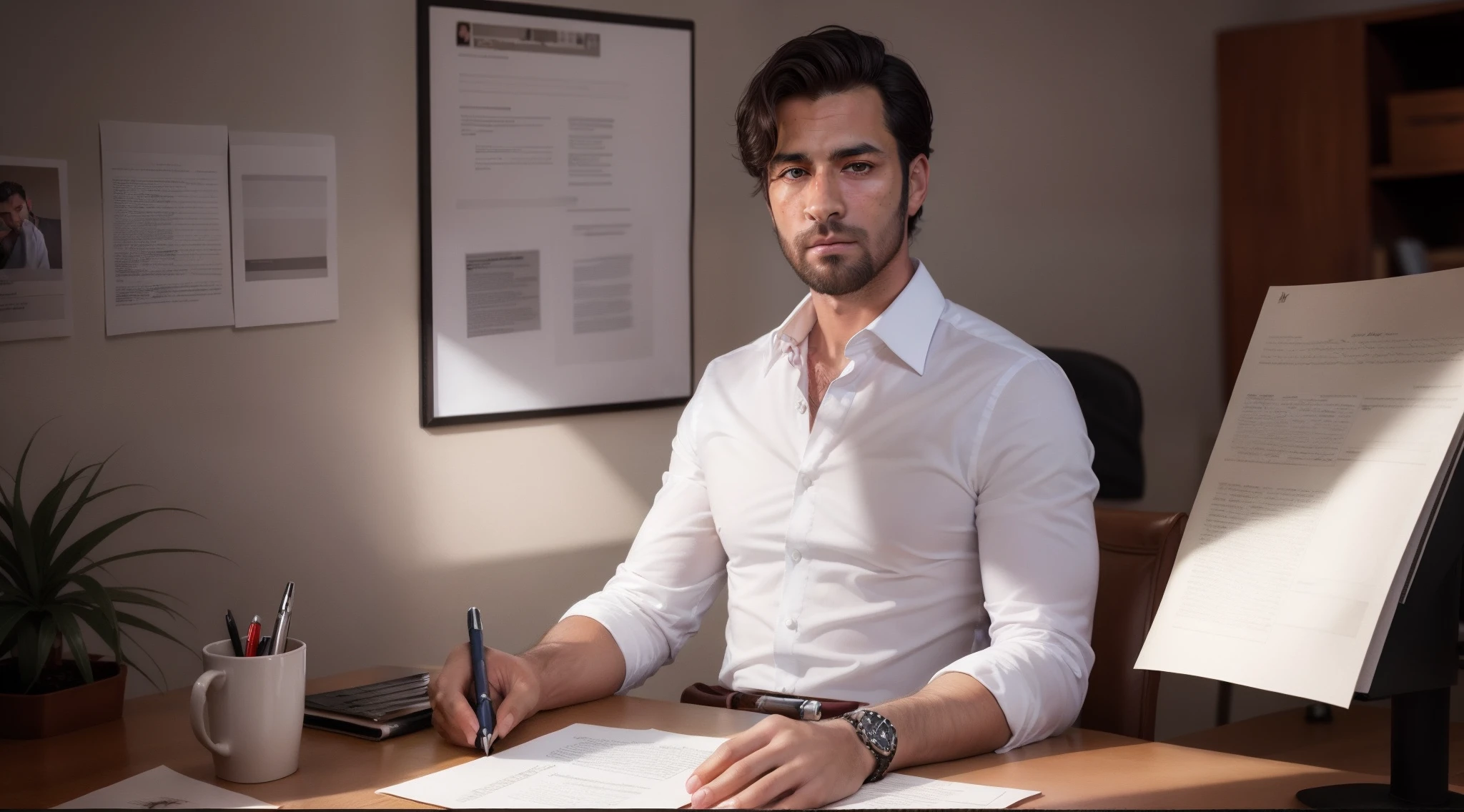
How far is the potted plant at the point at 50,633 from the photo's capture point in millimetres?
1526

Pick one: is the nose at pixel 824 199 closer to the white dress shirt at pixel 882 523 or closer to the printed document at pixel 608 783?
the white dress shirt at pixel 882 523

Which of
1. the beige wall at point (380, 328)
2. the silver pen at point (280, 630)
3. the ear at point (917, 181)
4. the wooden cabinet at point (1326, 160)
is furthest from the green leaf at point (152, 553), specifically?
the wooden cabinet at point (1326, 160)

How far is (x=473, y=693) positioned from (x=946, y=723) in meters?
0.52

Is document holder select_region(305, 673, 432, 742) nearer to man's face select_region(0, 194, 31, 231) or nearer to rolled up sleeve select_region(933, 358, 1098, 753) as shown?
rolled up sleeve select_region(933, 358, 1098, 753)

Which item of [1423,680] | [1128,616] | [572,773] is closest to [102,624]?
[572,773]

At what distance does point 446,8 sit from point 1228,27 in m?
2.62

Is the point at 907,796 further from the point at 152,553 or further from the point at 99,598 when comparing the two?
the point at 152,553

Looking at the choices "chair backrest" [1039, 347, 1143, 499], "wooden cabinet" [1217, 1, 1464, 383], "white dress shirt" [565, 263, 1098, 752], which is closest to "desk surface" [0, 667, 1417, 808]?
"white dress shirt" [565, 263, 1098, 752]

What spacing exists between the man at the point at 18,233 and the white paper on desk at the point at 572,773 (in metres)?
1.15

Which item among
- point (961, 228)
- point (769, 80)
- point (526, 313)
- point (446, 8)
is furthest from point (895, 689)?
point (961, 228)

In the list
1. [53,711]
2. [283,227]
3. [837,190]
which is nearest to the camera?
[53,711]

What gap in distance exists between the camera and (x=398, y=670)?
5.84 feet

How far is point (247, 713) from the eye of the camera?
1273mm

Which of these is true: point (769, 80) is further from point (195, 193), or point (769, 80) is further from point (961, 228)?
point (961, 228)
